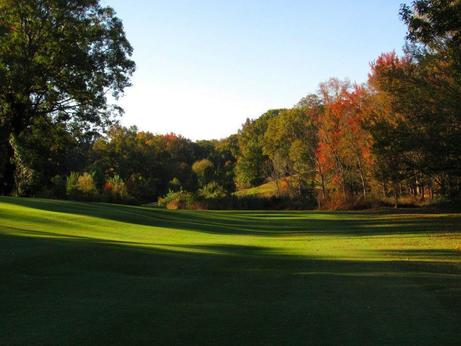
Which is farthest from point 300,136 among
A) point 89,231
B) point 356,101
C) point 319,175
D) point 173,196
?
point 89,231

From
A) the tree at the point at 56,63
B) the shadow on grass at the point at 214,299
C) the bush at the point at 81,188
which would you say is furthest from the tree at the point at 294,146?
the shadow on grass at the point at 214,299

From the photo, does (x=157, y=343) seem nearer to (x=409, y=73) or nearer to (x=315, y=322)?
(x=315, y=322)

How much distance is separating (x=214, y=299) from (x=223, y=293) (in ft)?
2.11

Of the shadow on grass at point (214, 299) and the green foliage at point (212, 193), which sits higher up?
the green foliage at point (212, 193)

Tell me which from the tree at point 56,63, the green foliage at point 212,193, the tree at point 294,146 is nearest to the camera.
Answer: the tree at point 56,63

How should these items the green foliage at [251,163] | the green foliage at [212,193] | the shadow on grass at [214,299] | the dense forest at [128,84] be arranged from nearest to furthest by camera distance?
the shadow on grass at [214,299]
the dense forest at [128,84]
the green foliage at [212,193]
the green foliage at [251,163]

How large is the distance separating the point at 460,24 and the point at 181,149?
106817mm

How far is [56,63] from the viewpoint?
3888cm

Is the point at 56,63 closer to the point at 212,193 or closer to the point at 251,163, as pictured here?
the point at 212,193

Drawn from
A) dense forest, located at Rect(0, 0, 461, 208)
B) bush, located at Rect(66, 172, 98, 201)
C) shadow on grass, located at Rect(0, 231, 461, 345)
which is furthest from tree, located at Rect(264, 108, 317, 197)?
shadow on grass, located at Rect(0, 231, 461, 345)

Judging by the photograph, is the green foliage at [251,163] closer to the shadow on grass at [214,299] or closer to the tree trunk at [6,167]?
the tree trunk at [6,167]

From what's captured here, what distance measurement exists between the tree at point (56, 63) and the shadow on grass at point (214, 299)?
85.9 feet

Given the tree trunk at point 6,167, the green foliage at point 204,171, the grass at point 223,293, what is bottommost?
the grass at point 223,293

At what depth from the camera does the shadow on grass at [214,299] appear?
22.7 feet
